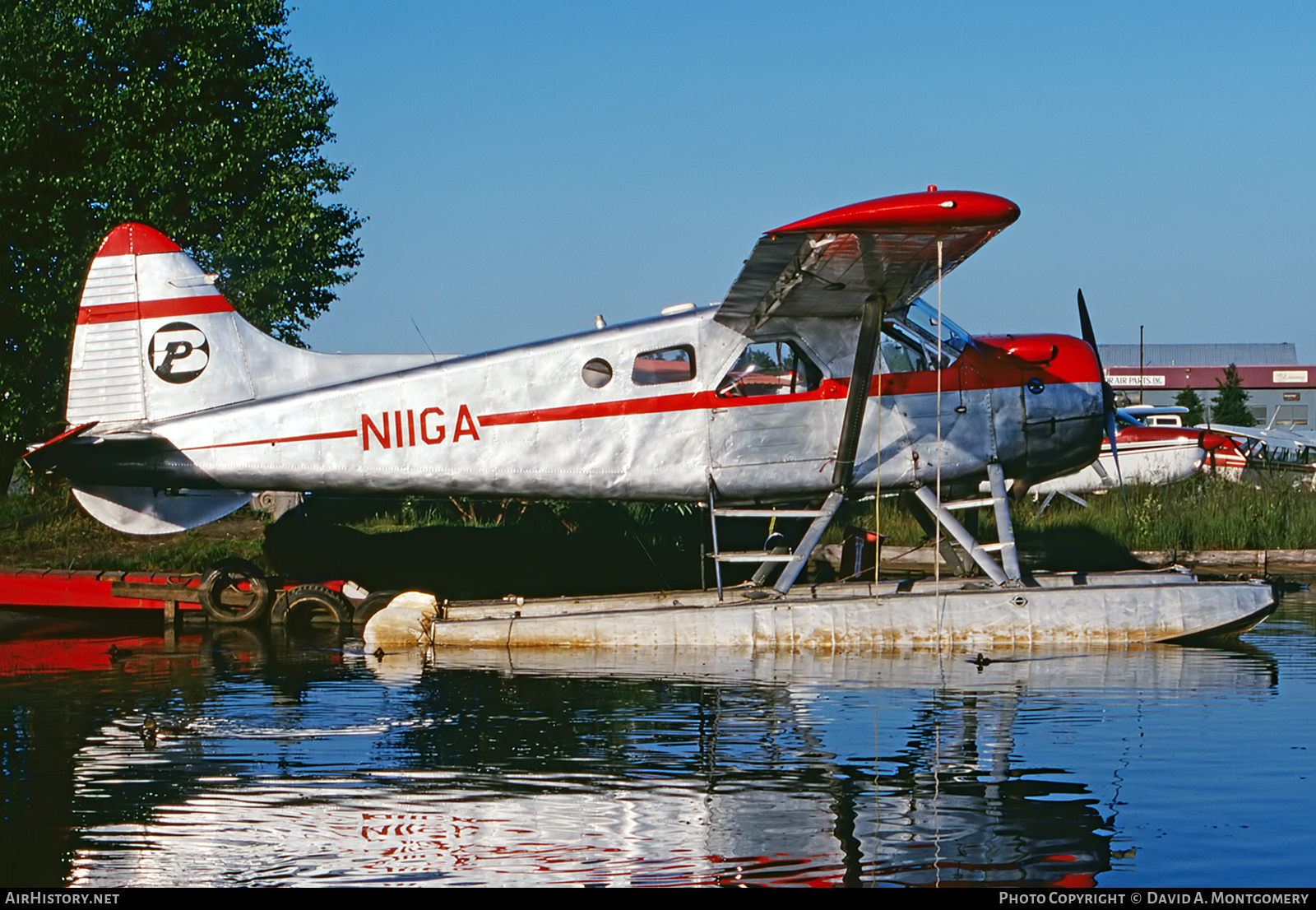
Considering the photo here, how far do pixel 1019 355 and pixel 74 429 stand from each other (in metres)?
7.76

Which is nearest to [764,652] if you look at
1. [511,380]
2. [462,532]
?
[511,380]

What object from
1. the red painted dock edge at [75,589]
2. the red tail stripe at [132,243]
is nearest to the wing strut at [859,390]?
the red painted dock edge at [75,589]

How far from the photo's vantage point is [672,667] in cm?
950

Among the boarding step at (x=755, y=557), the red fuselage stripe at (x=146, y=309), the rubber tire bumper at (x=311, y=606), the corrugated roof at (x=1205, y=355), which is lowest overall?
the rubber tire bumper at (x=311, y=606)

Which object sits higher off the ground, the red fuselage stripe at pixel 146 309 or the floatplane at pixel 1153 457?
the red fuselage stripe at pixel 146 309

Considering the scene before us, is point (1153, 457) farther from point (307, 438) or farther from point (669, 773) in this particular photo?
point (669, 773)

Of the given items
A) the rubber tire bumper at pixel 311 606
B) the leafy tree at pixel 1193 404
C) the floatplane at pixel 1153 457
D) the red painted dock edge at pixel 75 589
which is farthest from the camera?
the leafy tree at pixel 1193 404

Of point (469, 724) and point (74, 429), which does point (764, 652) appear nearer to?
point (469, 724)

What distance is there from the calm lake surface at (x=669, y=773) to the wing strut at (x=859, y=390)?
1.66 m

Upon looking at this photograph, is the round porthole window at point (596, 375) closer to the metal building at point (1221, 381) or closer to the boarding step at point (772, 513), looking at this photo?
the boarding step at point (772, 513)

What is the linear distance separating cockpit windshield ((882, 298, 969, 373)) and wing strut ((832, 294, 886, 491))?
0.33 m

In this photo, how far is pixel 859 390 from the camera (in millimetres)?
10250

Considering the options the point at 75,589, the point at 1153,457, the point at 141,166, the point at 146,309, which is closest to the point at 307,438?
the point at 146,309

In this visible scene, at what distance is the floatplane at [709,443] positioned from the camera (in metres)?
10.3
